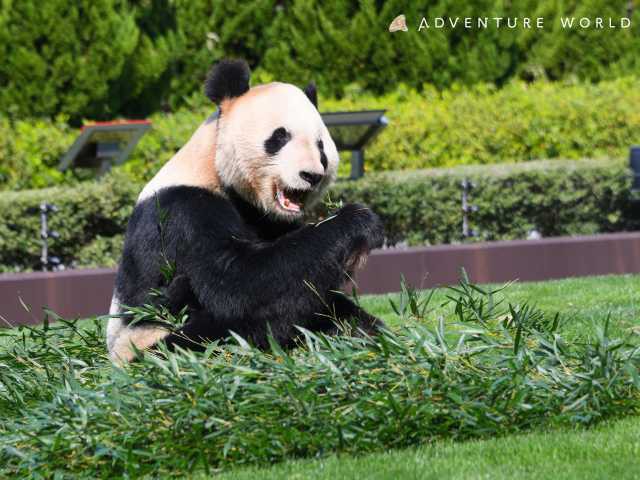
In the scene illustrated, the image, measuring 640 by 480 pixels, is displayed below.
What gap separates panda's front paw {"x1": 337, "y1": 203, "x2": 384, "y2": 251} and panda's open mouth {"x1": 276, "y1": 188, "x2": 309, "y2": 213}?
175 millimetres

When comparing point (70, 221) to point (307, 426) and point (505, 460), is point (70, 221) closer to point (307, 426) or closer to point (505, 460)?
point (307, 426)

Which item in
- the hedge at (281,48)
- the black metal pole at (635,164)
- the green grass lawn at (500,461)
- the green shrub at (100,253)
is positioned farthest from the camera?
the hedge at (281,48)

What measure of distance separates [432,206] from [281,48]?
4.98 metres

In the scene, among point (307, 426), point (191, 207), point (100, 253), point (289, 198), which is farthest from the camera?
point (100, 253)

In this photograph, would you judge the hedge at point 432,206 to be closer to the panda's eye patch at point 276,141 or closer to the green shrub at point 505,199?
the green shrub at point 505,199

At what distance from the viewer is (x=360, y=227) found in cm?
463

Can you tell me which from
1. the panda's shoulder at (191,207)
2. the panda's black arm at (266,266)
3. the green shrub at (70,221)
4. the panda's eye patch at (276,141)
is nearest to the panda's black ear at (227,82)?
the panda's eye patch at (276,141)

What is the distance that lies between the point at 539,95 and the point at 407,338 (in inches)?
339

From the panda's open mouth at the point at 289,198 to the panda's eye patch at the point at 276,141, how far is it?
0.52 feet

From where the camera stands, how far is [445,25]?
47.1 ft

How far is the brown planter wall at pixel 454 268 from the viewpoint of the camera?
342 inches

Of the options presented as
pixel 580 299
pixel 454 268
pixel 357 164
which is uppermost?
pixel 357 164

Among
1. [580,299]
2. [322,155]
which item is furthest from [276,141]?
[580,299]

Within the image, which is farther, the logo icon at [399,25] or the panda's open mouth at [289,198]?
the logo icon at [399,25]
